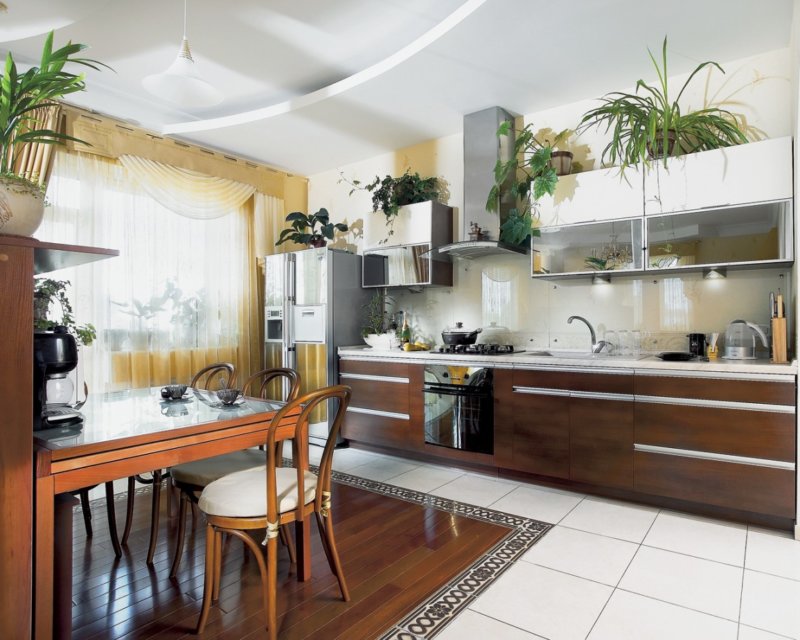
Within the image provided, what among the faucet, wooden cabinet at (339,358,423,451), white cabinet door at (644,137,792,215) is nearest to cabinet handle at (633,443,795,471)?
the faucet

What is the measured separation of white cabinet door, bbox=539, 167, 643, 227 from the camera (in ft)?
10.7

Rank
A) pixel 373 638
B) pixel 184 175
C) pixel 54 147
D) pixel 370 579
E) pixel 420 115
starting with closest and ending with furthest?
pixel 373 638 < pixel 370 579 < pixel 54 147 < pixel 420 115 < pixel 184 175

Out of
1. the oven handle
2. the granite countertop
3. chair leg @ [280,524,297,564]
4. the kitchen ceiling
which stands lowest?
chair leg @ [280,524,297,564]

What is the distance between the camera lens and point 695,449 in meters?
2.78

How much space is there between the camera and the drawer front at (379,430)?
4.04 metres

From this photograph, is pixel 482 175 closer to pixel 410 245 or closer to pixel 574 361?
pixel 410 245

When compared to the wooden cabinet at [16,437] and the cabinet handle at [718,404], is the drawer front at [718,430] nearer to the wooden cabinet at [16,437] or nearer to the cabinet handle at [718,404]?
the cabinet handle at [718,404]

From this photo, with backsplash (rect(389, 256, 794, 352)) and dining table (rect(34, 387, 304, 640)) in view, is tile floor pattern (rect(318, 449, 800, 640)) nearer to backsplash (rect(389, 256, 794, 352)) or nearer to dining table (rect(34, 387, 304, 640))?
dining table (rect(34, 387, 304, 640))

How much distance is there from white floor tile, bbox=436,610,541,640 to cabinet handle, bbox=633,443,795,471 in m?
1.56

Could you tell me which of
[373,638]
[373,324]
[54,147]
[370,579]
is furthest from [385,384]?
[54,147]

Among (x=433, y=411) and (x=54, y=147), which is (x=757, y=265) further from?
(x=54, y=147)

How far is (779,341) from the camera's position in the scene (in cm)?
273

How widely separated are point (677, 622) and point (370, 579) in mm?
1221

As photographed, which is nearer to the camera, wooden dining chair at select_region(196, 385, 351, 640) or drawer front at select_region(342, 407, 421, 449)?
wooden dining chair at select_region(196, 385, 351, 640)
